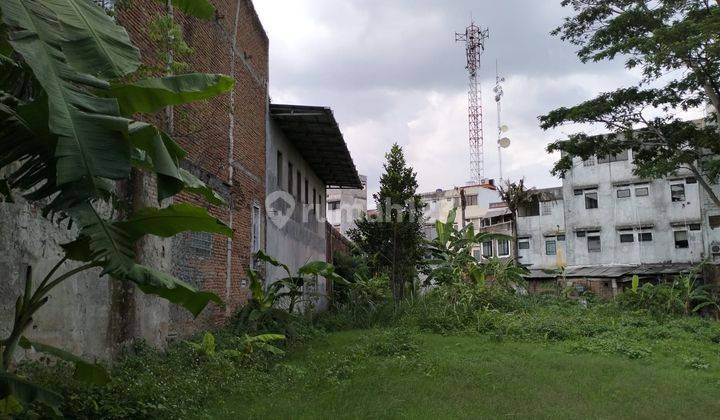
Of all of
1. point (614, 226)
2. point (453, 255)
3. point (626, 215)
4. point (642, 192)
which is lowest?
point (453, 255)

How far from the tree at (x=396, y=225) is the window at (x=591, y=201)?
69.9 feet

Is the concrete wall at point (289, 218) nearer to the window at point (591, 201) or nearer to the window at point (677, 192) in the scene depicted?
the window at point (591, 201)

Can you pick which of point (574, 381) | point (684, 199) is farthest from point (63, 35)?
point (684, 199)

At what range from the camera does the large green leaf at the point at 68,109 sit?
2684mm

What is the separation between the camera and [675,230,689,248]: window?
32.0 meters

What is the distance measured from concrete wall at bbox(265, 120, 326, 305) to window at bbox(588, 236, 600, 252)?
19.8 m

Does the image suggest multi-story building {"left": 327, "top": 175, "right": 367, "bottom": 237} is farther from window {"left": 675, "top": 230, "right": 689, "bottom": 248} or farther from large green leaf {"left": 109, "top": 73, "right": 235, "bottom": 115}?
large green leaf {"left": 109, "top": 73, "right": 235, "bottom": 115}

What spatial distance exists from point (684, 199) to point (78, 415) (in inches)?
1343

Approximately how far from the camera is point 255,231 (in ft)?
44.6

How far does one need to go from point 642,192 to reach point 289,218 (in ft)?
81.5

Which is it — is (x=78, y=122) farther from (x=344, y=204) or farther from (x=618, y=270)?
(x=344, y=204)

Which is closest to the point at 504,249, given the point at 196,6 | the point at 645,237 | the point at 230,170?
the point at 645,237

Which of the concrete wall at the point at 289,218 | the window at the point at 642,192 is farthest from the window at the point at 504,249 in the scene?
the concrete wall at the point at 289,218

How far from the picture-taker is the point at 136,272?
3600mm
